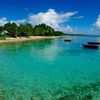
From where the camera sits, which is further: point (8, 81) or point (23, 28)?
point (23, 28)

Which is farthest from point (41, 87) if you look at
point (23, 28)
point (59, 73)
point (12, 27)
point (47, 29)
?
point (47, 29)

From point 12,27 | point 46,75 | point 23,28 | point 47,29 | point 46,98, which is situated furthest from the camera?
point 47,29

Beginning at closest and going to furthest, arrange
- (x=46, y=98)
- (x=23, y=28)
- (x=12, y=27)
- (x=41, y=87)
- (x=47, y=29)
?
(x=46, y=98), (x=41, y=87), (x=12, y=27), (x=23, y=28), (x=47, y=29)

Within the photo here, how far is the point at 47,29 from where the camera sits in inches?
5005

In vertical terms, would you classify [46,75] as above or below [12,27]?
below

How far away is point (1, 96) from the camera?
38.7ft

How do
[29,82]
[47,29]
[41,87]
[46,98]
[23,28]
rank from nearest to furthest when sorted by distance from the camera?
[46,98] < [41,87] < [29,82] < [23,28] < [47,29]

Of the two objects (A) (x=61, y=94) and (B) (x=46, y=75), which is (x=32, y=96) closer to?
(A) (x=61, y=94)

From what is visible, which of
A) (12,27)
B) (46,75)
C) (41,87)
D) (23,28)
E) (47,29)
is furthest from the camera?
(47,29)

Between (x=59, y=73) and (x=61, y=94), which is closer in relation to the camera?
(x=61, y=94)

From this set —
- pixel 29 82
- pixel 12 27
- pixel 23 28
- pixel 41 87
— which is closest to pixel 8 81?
pixel 29 82

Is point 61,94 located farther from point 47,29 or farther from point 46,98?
point 47,29

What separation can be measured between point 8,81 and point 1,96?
3.54m

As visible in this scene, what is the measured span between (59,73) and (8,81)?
203 inches
